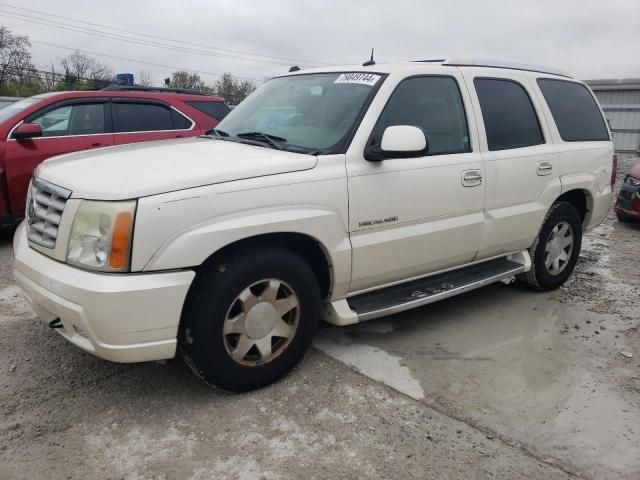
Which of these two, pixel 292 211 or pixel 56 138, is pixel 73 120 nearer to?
pixel 56 138

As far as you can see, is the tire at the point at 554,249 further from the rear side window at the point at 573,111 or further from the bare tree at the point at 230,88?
the bare tree at the point at 230,88

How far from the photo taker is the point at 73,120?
20.9 feet

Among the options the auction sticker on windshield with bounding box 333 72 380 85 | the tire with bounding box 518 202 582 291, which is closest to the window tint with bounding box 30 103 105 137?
the auction sticker on windshield with bounding box 333 72 380 85

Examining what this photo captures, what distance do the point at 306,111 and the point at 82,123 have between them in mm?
4022

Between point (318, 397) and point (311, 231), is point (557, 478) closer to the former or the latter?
point (318, 397)

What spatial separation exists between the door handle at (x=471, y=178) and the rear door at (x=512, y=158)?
112 millimetres

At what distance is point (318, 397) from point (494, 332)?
1667 millimetres

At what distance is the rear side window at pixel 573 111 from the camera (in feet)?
15.3

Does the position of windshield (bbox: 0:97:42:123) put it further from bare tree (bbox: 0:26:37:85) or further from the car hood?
bare tree (bbox: 0:26:37:85)

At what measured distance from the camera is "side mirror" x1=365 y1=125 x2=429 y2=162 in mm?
3133

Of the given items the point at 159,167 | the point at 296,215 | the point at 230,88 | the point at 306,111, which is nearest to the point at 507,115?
the point at 306,111

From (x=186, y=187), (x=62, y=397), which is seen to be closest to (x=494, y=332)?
(x=186, y=187)

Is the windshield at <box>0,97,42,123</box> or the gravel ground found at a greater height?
the windshield at <box>0,97,42,123</box>

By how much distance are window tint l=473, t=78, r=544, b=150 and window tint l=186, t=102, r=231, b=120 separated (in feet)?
13.6
